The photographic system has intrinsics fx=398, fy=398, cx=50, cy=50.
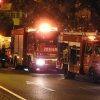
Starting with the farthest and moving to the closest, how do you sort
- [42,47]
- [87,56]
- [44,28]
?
[44,28] → [42,47] → [87,56]

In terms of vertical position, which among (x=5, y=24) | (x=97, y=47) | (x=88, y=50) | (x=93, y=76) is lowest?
(x=93, y=76)

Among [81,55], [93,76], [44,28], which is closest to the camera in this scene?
[93,76]

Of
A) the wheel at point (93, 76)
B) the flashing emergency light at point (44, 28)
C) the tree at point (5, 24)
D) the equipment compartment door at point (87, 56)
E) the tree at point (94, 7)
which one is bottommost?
the wheel at point (93, 76)

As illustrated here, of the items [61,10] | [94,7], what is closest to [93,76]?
[94,7]

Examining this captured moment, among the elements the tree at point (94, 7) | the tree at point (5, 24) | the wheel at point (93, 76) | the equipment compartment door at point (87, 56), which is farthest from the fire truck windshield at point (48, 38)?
the tree at point (5, 24)

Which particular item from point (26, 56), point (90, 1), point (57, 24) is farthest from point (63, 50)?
point (57, 24)

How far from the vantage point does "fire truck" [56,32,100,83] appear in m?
20.0

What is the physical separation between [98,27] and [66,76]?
5.38m

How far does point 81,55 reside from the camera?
2139 cm

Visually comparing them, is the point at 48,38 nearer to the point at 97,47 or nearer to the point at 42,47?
the point at 42,47

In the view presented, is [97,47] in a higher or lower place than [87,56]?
higher

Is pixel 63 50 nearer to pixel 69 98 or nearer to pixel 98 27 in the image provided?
pixel 98 27

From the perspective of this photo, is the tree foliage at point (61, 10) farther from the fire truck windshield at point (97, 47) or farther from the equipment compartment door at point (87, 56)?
the fire truck windshield at point (97, 47)

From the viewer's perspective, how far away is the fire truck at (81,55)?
2003 centimetres
